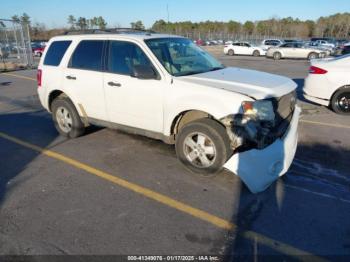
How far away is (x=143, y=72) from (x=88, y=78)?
134cm

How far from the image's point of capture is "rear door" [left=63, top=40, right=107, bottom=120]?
509 centimetres

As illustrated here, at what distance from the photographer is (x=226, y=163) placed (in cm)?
381

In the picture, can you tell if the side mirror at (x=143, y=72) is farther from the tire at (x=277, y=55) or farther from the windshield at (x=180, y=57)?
the tire at (x=277, y=55)

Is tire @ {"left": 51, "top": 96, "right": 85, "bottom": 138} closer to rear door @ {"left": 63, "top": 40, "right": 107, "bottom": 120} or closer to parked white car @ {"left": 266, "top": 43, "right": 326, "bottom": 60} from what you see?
rear door @ {"left": 63, "top": 40, "right": 107, "bottom": 120}

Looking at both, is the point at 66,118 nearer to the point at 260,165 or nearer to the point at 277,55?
the point at 260,165

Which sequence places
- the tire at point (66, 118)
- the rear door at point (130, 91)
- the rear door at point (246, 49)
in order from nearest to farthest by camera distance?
the rear door at point (130, 91) < the tire at point (66, 118) < the rear door at point (246, 49)

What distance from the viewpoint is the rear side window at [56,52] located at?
5.67 metres

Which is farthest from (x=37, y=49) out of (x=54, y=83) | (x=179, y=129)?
(x=179, y=129)

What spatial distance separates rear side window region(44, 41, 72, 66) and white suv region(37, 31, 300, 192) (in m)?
0.02

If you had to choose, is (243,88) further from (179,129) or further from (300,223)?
(300,223)

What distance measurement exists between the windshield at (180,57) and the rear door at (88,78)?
101 cm

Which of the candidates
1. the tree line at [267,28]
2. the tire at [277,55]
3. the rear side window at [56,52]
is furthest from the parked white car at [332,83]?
the tree line at [267,28]

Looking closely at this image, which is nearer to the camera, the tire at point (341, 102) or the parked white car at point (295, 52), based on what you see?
the tire at point (341, 102)

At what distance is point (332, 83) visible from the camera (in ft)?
23.7
